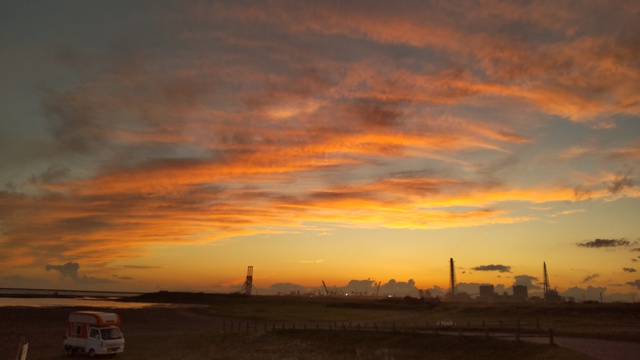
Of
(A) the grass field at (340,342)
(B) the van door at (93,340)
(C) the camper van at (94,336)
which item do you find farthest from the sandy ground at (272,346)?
(B) the van door at (93,340)

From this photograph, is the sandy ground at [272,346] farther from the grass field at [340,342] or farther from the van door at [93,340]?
the van door at [93,340]

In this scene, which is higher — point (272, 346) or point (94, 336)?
point (94, 336)

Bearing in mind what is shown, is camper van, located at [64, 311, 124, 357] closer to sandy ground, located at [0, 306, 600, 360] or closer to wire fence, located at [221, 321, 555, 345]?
sandy ground, located at [0, 306, 600, 360]

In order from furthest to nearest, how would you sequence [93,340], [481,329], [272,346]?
1. [272,346]
2. [481,329]
3. [93,340]

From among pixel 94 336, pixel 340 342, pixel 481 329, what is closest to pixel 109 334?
pixel 94 336

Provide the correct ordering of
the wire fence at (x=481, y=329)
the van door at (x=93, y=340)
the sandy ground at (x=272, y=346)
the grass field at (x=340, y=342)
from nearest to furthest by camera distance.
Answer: the grass field at (x=340, y=342) < the sandy ground at (x=272, y=346) < the van door at (x=93, y=340) < the wire fence at (x=481, y=329)

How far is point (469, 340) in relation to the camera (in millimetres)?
42656

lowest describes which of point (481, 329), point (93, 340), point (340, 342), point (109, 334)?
point (340, 342)

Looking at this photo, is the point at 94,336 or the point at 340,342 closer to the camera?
the point at 94,336

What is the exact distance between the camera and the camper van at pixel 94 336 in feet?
144

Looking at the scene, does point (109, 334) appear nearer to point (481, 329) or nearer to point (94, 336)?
point (94, 336)

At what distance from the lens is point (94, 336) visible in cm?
4428

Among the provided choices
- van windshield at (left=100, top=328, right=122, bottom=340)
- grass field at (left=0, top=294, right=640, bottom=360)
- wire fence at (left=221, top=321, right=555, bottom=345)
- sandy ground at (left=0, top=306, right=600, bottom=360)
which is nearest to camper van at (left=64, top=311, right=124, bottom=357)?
van windshield at (left=100, top=328, right=122, bottom=340)

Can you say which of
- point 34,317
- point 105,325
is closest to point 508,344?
point 105,325
